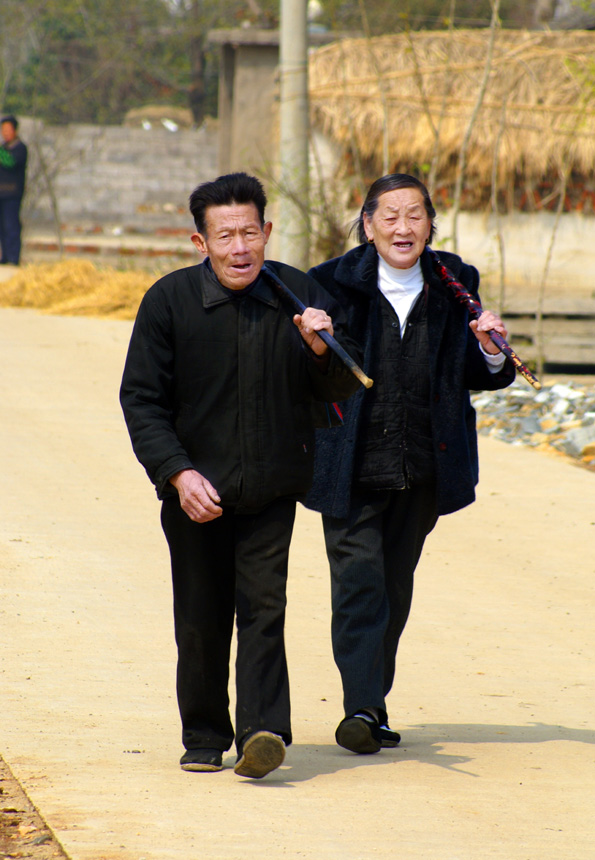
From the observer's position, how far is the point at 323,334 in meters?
3.26

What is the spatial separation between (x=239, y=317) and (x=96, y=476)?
4.05 metres

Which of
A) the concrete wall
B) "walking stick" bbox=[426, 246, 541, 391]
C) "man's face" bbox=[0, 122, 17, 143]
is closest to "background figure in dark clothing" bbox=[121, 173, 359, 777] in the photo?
"walking stick" bbox=[426, 246, 541, 391]

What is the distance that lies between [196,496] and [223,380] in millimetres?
323

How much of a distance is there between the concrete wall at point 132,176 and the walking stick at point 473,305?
22.3 metres

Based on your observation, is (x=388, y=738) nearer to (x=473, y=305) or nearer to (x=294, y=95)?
(x=473, y=305)

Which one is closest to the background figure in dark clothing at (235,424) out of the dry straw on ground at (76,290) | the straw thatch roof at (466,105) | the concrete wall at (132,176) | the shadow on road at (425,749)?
the shadow on road at (425,749)

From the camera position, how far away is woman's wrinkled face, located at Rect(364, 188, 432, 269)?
385 centimetres

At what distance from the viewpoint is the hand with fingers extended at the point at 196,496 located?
127 inches

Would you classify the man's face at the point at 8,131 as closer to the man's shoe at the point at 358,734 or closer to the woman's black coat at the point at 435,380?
the woman's black coat at the point at 435,380

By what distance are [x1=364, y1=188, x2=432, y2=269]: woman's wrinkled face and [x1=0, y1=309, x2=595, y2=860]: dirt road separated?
146cm

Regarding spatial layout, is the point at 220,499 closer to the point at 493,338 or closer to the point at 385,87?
the point at 493,338

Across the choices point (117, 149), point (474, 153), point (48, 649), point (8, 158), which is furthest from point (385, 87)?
point (117, 149)

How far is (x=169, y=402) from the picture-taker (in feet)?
11.3

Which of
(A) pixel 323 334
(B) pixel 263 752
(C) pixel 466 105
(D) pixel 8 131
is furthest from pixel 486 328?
(D) pixel 8 131
